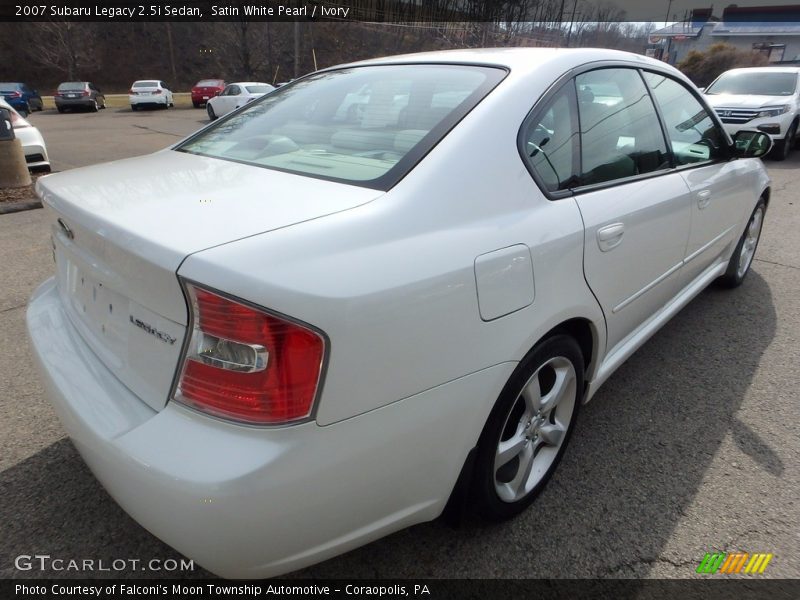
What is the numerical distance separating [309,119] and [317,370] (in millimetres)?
1351

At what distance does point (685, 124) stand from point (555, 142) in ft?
4.94

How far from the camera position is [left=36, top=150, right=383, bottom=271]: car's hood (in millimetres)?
1316

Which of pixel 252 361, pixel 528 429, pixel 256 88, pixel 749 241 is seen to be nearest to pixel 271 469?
pixel 252 361

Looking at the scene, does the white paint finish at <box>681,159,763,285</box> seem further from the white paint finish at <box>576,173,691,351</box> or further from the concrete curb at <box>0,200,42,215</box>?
the concrete curb at <box>0,200,42,215</box>

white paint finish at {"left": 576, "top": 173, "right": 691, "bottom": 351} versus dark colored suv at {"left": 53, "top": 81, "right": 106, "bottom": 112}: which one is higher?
white paint finish at {"left": 576, "top": 173, "right": 691, "bottom": 351}

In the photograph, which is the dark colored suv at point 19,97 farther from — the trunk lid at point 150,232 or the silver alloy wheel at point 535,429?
the silver alloy wheel at point 535,429

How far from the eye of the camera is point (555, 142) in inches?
77.5

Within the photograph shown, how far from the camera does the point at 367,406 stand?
51.8 inches

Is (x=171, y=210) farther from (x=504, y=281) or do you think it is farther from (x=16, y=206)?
(x=16, y=206)

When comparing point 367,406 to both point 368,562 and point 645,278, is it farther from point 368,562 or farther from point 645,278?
point 645,278

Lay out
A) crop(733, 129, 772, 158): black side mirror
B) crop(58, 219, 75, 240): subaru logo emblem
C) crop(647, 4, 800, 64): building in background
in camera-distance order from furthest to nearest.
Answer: crop(647, 4, 800, 64): building in background, crop(733, 129, 772, 158): black side mirror, crop(58, 219, 75, 240): subaru logo emblem

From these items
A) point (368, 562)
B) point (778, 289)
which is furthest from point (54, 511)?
point (778, 289)

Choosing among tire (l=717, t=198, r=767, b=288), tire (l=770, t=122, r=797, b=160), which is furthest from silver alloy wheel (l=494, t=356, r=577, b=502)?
tire (l=770, t=122, r=797, b=160)

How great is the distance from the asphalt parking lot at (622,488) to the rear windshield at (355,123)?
1320mm
